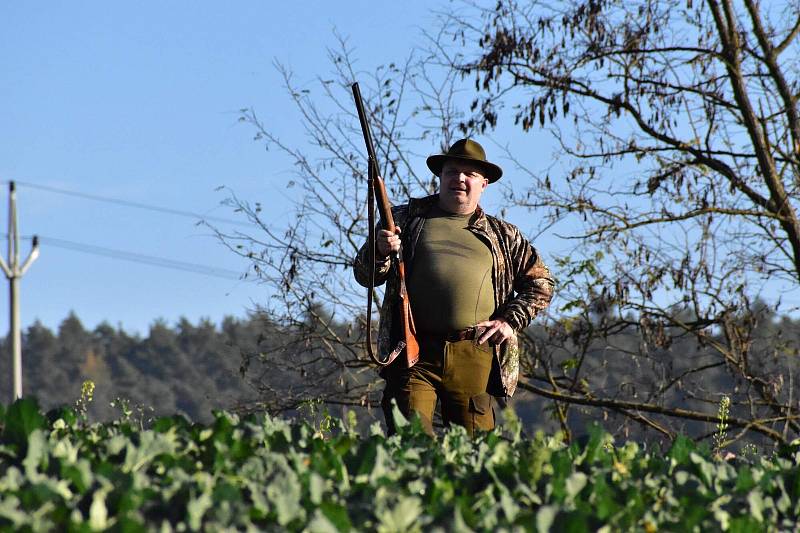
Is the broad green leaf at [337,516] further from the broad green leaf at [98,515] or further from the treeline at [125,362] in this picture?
the treeline at [125,362]

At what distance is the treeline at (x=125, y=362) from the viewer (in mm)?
92062

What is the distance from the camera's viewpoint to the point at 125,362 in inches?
3915

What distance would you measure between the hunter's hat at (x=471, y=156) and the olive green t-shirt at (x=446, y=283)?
343 mm

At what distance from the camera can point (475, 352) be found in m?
5.47

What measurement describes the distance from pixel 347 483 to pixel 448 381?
264 centimetres

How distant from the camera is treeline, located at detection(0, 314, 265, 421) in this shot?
302 feet

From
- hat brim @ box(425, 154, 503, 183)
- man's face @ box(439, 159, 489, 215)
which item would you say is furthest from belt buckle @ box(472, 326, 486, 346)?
hat brim @ box(425, 154, 503, 183)

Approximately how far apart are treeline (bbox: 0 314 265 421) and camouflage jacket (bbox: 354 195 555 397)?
83595 mm

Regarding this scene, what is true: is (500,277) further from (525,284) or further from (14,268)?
(14,268)

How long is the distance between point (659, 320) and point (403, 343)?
6.54 metres

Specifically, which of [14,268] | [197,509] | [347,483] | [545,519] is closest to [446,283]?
[347,483]

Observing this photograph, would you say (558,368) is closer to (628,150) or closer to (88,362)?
(628,150)

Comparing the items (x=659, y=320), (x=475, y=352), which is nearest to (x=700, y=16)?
(x=659, y=320)

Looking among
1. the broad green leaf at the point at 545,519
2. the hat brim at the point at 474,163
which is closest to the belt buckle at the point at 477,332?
the hat brim at the point at 474,163
